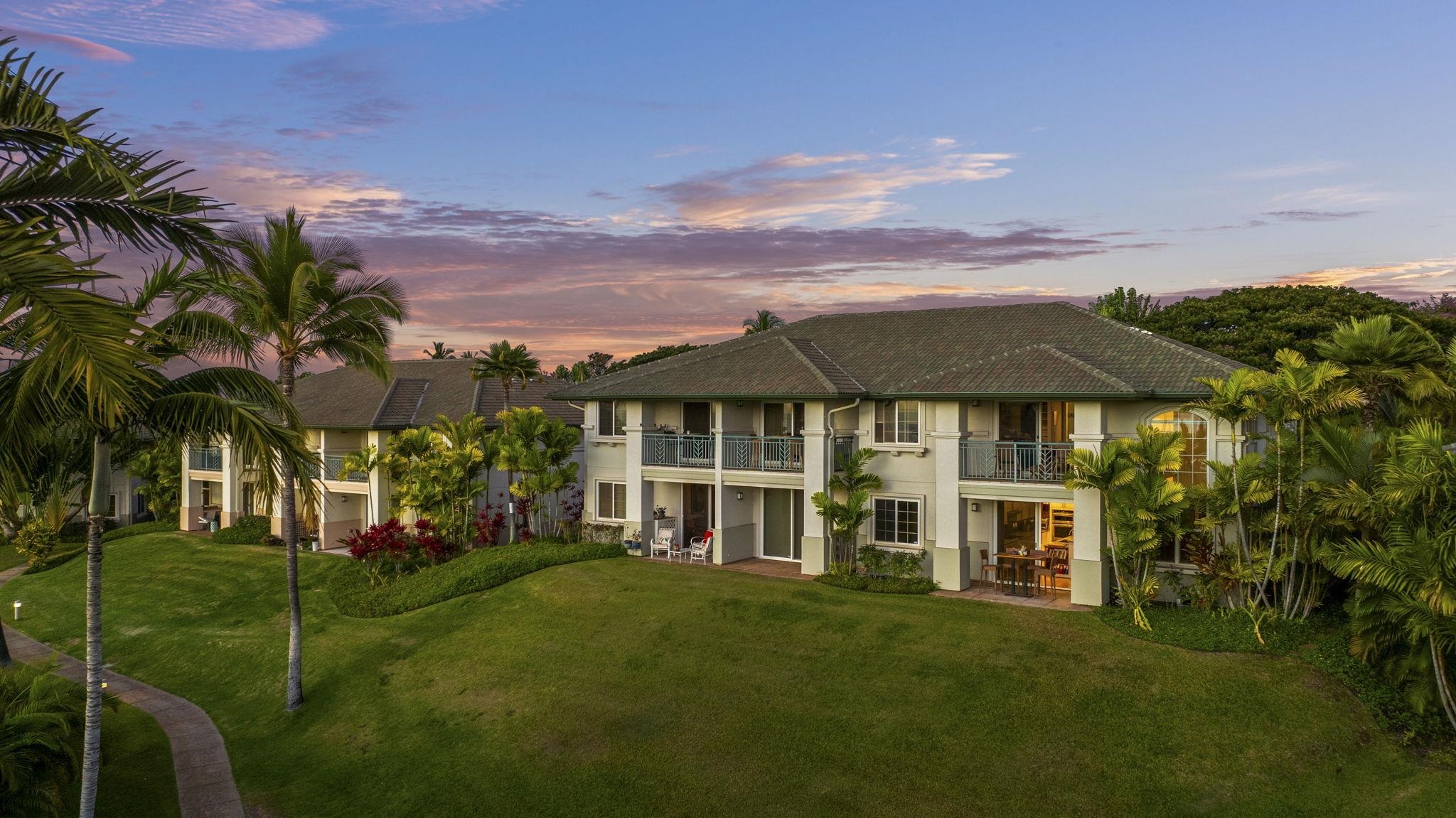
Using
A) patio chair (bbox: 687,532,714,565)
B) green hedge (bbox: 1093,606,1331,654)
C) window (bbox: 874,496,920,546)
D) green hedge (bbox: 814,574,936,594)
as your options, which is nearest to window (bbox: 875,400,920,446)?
window (bbox: 874,496,920,546)

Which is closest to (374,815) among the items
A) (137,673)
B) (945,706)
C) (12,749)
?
(12,749)

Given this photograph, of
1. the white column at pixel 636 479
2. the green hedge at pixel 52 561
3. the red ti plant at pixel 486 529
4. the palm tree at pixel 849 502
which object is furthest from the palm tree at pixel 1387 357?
the green hedge at pixel 52 561

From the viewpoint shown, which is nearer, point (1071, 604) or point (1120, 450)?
point (1120, 450)

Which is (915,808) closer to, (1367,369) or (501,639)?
(501,639)

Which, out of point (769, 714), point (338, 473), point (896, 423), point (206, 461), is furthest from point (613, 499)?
point (206, 461)

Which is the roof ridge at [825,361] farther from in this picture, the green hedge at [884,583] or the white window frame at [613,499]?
the white window frame at [613,499]

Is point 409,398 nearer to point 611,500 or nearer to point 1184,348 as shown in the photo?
point 611,500

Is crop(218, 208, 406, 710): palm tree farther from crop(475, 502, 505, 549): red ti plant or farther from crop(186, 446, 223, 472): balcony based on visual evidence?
crop(186, 446, 223, 472): balcony
